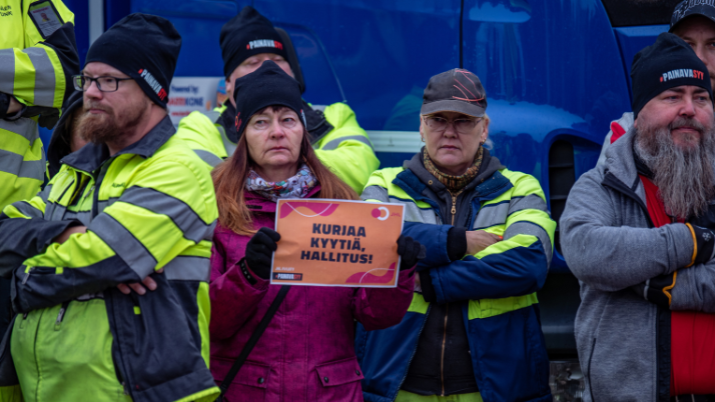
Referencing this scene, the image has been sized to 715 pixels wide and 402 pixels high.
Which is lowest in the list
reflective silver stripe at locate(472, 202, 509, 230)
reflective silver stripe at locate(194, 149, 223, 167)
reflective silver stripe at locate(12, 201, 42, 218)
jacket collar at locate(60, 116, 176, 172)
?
reflective silver stripe at locate(472, 202, 509, 230)

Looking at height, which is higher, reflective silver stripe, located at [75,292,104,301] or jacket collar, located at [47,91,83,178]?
jacket collar, located at [47,91,83,178]

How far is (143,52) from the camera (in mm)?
2896

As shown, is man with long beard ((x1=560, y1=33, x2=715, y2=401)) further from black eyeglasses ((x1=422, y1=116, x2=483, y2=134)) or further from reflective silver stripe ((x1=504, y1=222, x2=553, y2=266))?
black eyeglasses ((x1=422, y1=116, x2=483, y2=134))

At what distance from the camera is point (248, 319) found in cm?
309

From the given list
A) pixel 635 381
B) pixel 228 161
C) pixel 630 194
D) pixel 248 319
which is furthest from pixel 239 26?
pixel 635 381

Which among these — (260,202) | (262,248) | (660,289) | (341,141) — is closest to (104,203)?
(262,248)

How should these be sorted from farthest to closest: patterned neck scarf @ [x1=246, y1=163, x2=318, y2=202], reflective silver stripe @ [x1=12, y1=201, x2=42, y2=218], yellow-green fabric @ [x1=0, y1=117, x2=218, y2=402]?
patterned neck scarf @ [x1=246, y1=163, x2=318, y2=202] < reflective silver stripe @ [x1=12, y1=201, x2=42, y2=218] < yellow-green fabric @ [x1=0, y1=117, x2=218, y2=402]

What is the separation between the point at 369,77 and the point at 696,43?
1690 millimetres

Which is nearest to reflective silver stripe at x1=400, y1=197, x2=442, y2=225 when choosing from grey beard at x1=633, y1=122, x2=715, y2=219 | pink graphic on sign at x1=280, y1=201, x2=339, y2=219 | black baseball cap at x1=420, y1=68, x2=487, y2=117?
black baseball cap at x1=420, y1=68, x2=487, y2=117

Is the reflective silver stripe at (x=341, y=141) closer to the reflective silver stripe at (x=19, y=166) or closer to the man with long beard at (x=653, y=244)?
the man with long beard at (x=653, y=244)

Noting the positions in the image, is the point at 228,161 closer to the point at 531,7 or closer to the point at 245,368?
the point at 245,368

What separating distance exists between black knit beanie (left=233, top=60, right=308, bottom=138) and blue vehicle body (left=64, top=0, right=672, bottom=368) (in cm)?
103

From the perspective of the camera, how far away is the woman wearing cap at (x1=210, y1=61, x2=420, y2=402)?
297 cm

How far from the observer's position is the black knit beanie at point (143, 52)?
9.37 feet
